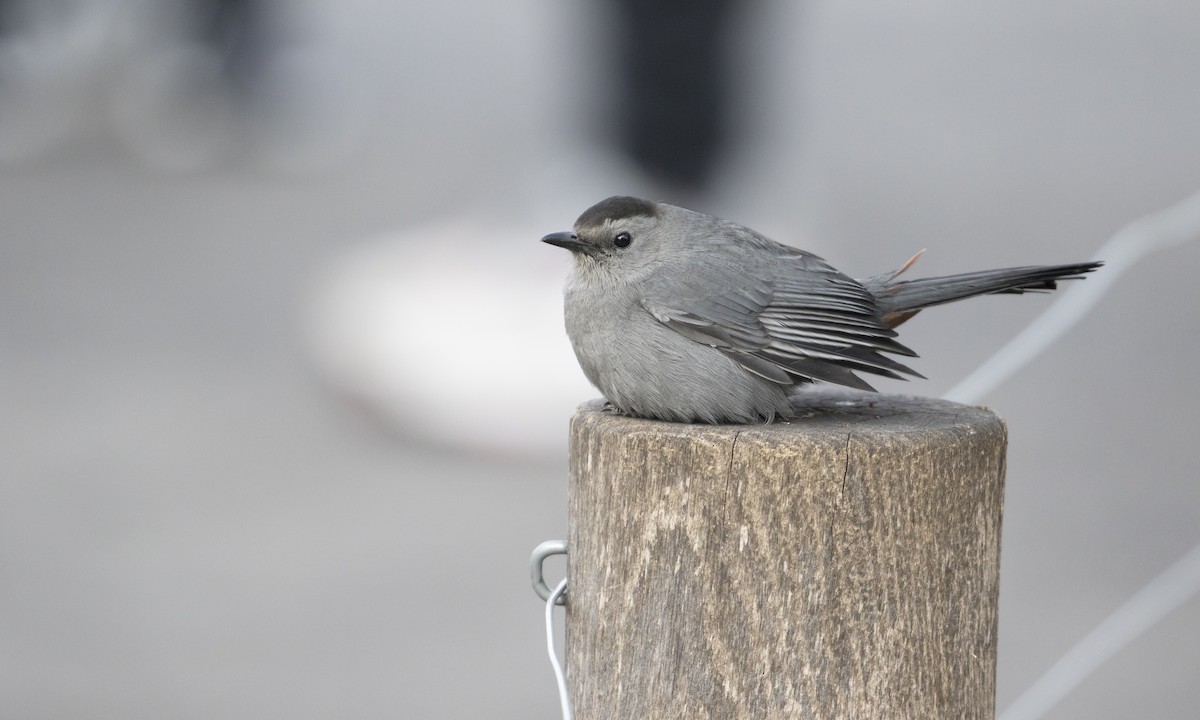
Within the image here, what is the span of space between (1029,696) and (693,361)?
194 centimetres

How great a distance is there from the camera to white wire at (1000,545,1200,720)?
139 inches

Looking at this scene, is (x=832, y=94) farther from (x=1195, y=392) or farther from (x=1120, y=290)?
(x=1195, y=392)

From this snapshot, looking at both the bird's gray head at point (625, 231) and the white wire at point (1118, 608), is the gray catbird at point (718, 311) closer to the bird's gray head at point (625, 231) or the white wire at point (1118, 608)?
the bird's gray head at point (625, 231)

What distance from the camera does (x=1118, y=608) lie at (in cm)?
413

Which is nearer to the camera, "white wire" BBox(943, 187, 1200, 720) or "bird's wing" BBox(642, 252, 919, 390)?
"bird's wing" BBox(642, 252, 919, 390)

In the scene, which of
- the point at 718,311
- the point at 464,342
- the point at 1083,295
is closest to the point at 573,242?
the point at 718,311

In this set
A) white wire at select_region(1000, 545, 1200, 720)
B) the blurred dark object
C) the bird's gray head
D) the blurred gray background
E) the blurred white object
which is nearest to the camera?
the bird's gray head

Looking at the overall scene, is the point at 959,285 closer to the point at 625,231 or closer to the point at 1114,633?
the point at 625,231

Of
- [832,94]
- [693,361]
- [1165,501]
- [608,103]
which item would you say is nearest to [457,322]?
[608,103]

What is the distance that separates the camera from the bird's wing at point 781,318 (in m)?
2.07

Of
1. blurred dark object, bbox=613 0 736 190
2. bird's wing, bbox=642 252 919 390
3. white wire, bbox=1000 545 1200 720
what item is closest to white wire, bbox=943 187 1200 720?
white wire, bbox=1000 545 1200 720

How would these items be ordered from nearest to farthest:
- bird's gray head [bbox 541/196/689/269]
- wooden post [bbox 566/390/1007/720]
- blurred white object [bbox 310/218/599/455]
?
1. wooden post [bbox 566/390/1007/720]
2. bird's gray head [bbox 541/196/689/269]
3. blurred white object [bbox 310/218/599/455]

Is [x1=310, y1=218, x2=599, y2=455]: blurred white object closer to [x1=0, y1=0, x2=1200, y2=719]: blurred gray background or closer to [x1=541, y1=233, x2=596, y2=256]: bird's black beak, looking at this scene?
[x1=0, y1=0, x2=1200, y2=719]: blurred gray background

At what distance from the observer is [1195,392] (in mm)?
5922
